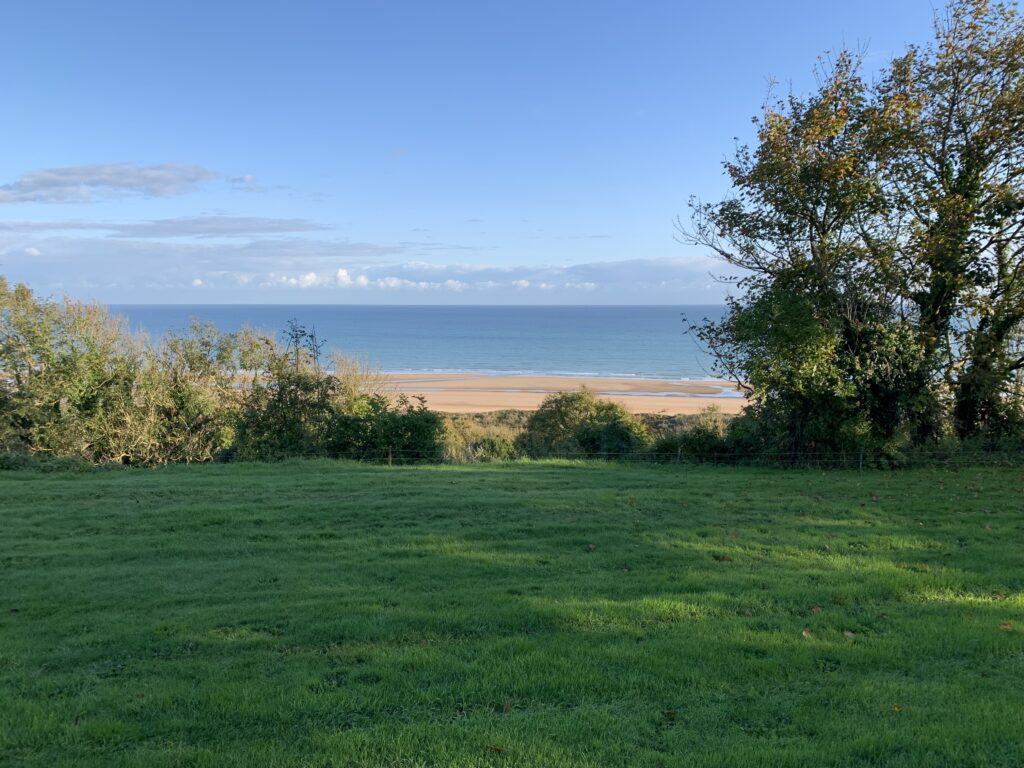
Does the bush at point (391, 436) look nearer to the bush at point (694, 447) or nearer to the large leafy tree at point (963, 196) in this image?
the bush at point (694, 447)

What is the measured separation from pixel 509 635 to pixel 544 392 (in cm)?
5237

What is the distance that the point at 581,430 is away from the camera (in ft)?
74.5

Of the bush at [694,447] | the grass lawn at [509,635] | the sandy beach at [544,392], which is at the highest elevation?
the sandy beach at [544,392]

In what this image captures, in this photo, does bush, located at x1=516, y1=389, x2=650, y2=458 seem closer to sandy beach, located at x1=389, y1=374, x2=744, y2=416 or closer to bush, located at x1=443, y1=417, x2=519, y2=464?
bush, located at x1=443, y1=417, x2=519, y2=464

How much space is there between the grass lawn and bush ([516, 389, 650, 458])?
9.66m

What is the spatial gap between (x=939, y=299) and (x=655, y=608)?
15388mm

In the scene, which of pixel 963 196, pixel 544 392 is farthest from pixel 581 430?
pixel 544 392

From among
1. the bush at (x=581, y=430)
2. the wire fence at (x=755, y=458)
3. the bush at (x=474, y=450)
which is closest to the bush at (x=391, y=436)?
the wire fence at (x=755, y=458)

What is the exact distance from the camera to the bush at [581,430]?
68.6 ft

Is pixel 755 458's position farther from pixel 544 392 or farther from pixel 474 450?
pixel 544 392

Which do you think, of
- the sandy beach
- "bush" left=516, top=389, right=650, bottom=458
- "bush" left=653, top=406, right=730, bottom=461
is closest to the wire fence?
"bush" left=653, top=406, right=730, bottom=461

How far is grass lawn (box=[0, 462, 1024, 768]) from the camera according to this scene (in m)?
3.88

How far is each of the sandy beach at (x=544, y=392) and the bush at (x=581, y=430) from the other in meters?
12.0

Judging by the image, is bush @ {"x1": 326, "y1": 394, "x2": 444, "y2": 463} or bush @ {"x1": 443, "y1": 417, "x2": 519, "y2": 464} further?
bush @ {"x1": 443, "y1": 417, "x2": 519, "y2": 464}
